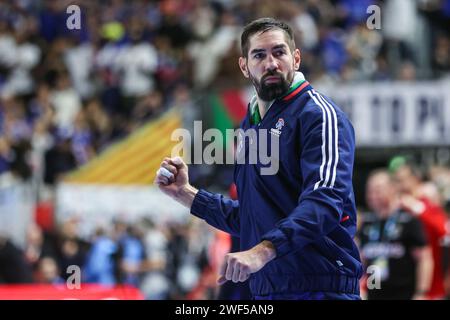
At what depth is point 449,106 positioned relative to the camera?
1586 cm

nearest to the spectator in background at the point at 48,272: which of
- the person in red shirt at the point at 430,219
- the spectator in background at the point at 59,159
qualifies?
the spectator in background at the point at 59,159

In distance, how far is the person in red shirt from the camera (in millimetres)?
9375

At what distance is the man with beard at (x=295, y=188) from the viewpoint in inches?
170

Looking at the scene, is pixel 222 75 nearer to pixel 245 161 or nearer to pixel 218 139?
pixel 218 139

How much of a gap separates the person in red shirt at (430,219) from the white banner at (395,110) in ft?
20.1

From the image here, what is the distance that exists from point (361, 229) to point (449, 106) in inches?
252

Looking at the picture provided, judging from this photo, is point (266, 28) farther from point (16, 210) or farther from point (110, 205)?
point (16, 210)

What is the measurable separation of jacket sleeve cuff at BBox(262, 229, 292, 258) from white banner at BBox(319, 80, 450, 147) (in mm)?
11888

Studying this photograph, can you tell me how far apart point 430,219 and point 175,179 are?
5.08 meters

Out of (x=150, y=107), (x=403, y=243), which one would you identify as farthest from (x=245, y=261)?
(x=150, y=107)

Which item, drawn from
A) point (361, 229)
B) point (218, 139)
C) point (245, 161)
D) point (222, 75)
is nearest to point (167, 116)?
point (222, 75)

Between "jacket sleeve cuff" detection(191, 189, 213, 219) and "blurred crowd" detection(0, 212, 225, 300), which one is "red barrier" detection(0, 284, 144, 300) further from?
"blurred crowd" detection(0, 212, 225, 300)

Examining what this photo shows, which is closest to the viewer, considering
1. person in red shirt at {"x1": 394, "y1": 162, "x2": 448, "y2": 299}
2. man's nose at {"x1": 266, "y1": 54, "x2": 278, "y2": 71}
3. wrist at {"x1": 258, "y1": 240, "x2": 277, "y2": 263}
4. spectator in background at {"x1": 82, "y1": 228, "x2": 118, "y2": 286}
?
wrist at {"x1": 258, "y1": 240, "x2": 277, "y2": 263}

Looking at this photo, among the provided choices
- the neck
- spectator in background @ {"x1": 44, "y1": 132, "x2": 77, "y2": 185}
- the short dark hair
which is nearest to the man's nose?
the short dark hair
